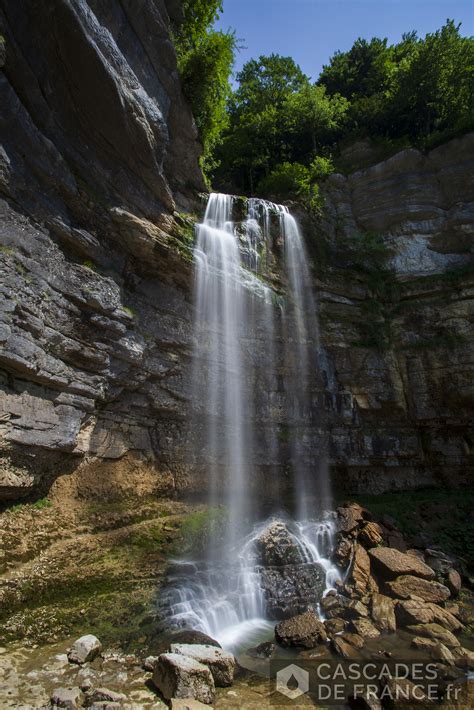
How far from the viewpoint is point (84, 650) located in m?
5.83

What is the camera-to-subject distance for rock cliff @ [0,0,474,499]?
8.35 metres

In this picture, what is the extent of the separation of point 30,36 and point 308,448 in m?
13.7

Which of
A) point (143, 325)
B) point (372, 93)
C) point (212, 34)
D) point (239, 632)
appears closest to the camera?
point (239, 632)

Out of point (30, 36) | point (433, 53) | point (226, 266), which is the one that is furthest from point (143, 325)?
point (433, 53)

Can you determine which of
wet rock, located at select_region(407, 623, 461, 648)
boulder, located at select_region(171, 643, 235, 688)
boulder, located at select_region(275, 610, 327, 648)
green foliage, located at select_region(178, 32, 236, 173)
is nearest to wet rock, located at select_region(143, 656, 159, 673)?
boulder, located at select_region(171, 643, 235, 688)

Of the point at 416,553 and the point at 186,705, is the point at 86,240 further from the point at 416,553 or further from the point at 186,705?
the point at 416,553

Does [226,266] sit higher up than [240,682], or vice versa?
[226,266]

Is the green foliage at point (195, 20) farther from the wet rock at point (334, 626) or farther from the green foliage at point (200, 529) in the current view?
the wet rock at point (334, 626)

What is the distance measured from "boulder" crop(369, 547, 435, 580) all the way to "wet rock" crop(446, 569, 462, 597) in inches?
18.0

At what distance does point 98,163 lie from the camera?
408 inches

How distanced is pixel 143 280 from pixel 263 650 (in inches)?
380

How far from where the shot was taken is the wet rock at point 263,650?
654cm

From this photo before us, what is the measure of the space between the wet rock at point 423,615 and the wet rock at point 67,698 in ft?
19.9

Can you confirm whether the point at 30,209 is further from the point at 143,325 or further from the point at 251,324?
the point at 251,324
